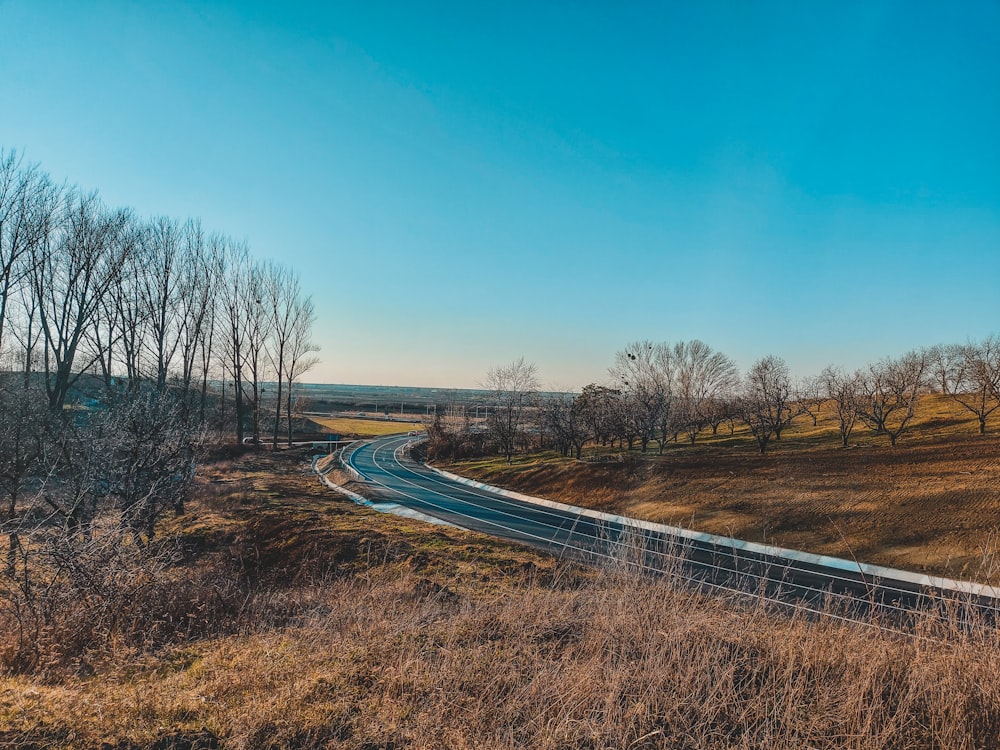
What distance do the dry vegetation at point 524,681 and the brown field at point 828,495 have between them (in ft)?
24.1

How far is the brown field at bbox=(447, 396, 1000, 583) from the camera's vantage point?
18.5 metres

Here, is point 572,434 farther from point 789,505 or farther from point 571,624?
point 571,624

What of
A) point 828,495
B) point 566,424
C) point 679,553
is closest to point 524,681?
point 679,553

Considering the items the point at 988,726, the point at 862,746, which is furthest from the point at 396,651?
the point at 988,726

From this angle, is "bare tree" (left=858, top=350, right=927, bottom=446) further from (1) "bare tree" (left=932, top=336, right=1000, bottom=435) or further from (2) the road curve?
(2) the road curve

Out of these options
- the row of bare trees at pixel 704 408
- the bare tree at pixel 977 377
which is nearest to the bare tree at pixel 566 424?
the row of bare trees at pixel 704 408

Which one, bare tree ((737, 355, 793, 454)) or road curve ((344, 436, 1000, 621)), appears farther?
bare tree ((737, 355, 793, 454))

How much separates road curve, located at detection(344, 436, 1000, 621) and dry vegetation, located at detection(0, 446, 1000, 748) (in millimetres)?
711

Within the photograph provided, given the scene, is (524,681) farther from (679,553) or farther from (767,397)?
(767,397)

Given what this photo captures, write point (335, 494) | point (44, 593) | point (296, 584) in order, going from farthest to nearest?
1. point (335, 494)
2. point (296, 584)
3. point (44, 593)

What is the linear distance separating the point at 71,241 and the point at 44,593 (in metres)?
22.2

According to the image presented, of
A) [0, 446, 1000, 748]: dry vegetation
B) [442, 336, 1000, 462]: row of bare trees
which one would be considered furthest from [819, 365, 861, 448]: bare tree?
[0, 446, 1000, 748]: dry vegetation

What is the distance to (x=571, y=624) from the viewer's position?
21.1 ft

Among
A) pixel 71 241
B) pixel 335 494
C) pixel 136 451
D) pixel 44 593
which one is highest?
pixel 71 241
